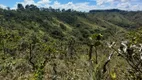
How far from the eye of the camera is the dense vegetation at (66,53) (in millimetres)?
3721

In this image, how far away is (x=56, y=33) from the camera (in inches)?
4624

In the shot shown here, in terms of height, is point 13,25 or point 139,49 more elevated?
point 139,49

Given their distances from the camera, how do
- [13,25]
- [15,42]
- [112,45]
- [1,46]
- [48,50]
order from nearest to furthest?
[112,45] < [48,50] < [1,46] < [15,42] < [13,25]

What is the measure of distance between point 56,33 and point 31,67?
88984 mm

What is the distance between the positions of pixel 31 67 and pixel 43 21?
103342 millimetres

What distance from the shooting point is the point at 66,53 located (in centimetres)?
5350

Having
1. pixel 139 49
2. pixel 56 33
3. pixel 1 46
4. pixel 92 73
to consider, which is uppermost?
pixel 139 49

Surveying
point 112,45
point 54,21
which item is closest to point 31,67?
point 112,45

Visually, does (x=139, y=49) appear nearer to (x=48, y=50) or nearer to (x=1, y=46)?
(x=48, y=50)

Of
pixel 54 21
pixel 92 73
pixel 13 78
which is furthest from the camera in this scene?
pixel 54 21

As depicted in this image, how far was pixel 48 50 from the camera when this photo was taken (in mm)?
45156

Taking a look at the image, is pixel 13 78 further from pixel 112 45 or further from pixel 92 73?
pixel 112 45

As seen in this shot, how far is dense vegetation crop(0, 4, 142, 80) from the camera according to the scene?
3.72 metres

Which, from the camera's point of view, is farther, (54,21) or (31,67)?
(54,21)
